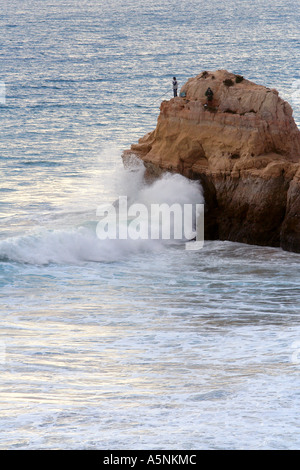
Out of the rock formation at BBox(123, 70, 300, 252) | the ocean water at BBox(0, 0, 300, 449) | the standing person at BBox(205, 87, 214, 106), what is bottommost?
the ocean water at BBox(0, 0, 300, 449)

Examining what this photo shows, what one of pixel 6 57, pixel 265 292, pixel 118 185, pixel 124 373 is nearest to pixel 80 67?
pixel 6 57

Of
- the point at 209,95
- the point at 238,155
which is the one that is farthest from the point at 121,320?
the point at 209,95

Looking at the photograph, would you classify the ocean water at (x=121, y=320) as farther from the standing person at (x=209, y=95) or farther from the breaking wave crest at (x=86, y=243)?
the standing person at (x=209, y=95)

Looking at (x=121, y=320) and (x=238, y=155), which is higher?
(x=238, y=155)

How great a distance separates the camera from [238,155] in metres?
18.2

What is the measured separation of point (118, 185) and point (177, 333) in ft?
32.5

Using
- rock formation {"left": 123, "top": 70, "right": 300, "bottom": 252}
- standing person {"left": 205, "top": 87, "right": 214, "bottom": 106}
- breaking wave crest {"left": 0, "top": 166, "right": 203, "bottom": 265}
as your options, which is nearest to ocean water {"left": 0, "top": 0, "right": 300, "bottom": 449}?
breaking wave crest {"left": 0, "top": 166, "right": 203, "bottom": 265}

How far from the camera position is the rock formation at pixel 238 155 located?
17562 millimetres

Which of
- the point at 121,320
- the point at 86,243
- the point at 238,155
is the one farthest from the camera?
the point at 238,155

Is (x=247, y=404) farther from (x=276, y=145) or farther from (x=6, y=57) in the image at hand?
(x=6, y=57)

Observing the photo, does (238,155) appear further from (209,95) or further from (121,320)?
(121,320)

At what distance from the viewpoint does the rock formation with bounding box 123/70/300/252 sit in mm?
17562

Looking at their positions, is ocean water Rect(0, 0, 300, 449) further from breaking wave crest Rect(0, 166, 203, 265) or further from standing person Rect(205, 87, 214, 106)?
standing person Rect(205, 87, 214, 106)

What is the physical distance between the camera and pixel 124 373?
1098 cm
